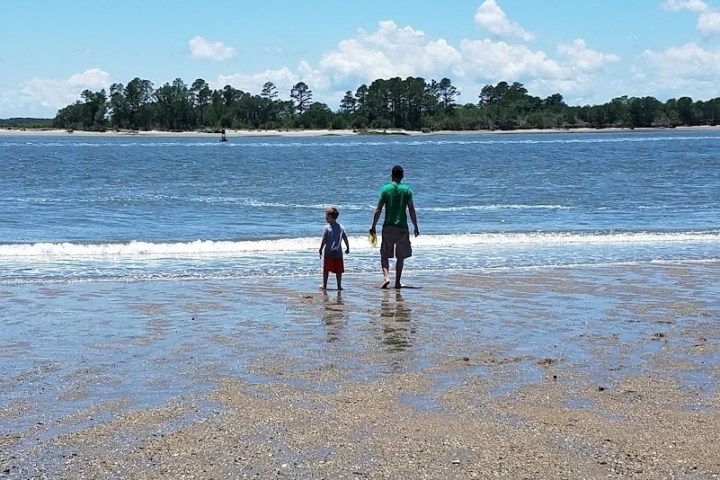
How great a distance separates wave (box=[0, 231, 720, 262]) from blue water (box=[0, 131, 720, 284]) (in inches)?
1.7

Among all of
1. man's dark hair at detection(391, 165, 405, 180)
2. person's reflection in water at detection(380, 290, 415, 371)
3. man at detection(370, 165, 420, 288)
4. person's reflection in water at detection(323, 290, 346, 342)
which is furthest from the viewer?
man at detection(370, 165, 420, 288)

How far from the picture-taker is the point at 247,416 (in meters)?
6.66

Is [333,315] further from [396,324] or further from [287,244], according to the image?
[287,244]

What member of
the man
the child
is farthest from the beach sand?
the man

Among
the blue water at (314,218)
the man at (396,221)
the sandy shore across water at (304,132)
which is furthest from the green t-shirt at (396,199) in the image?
the sandy shore across water at (304,132)

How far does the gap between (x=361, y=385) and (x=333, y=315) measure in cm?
338

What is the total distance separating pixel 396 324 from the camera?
10.3m

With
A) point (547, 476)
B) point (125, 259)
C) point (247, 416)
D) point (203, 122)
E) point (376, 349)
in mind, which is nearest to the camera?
point (547, 476)

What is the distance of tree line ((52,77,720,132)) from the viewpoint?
18450 cm

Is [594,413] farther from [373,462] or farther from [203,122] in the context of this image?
[203,122]

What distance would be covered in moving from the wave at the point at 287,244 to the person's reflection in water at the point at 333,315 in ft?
20.6

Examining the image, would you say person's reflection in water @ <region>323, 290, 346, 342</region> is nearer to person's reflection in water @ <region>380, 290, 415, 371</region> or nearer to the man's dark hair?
person's reflection in water @ <region>380, 290, 415, 371</region>

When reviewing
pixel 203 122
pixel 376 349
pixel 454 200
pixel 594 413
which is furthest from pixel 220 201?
pixel 203 122

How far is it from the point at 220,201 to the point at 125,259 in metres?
17.3
